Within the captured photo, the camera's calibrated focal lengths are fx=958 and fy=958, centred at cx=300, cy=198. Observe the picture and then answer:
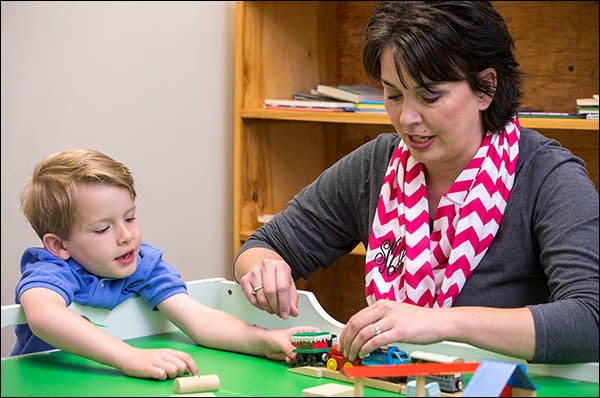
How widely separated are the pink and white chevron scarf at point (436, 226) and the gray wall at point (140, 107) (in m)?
1.39

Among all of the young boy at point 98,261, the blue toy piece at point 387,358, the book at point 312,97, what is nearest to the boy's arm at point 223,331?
the young boy at point 98,261

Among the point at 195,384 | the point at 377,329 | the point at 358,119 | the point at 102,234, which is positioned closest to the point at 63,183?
the point at 102,234

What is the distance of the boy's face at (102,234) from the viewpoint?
1.49 meters

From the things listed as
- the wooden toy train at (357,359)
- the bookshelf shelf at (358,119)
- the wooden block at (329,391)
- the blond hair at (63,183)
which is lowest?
the wooden block at (329,391)

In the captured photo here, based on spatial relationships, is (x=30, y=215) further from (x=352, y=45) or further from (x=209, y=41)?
(x=352, y=45)

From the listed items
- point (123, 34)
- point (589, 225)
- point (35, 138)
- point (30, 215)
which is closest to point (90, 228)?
point (30, 215)

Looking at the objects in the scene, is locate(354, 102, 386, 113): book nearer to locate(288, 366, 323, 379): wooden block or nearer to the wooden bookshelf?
the wooden bookshelf

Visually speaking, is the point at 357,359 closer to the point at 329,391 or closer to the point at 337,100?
the point at 329,391

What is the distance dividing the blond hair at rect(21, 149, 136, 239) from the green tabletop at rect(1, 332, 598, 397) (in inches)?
9.0

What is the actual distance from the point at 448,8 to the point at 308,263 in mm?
575

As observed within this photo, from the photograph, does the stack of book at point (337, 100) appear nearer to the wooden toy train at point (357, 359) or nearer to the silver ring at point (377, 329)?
the wooden toy train at point (357, 359)

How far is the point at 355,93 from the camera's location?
9.44ft

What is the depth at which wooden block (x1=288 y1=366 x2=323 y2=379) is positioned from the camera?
4.17 ft

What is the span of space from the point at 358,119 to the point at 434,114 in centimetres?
129
